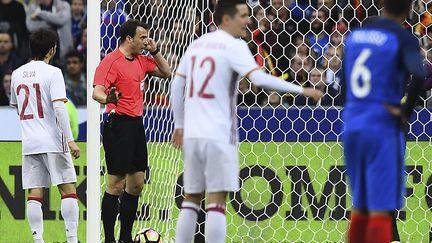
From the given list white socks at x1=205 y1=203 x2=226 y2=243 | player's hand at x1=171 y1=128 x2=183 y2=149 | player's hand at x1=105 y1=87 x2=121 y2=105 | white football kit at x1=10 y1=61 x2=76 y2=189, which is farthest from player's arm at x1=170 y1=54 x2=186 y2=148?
white football kit at x1=10 y1=61 x2=76 y2=189

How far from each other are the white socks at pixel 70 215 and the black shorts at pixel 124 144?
0.38 meters

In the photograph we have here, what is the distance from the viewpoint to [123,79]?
8.98 m

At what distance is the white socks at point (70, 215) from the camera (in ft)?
29.4

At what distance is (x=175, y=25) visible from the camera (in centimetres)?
991

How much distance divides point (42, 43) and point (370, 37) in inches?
143

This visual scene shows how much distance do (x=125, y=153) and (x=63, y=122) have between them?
1.99ft

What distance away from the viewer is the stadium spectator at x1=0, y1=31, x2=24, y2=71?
13531 mm

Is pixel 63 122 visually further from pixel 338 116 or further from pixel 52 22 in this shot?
pixel 52 22

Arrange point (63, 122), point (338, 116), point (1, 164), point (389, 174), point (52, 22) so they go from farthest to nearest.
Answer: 1. point (52, 22)
2. point (1, 164)
3. point (338, 116)
4. point (63, 122)
5. point (389, 174)

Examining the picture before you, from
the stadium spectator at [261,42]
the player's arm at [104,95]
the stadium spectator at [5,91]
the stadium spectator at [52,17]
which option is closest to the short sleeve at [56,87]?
the player's arm at [104,95]

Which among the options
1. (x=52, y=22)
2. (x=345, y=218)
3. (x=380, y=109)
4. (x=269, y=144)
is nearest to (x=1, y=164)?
(x=269, y=144)

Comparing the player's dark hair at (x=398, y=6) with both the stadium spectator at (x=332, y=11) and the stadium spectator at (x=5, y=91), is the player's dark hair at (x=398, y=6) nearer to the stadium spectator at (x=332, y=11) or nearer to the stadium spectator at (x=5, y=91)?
the stadium spectator at (x=332, y=11)

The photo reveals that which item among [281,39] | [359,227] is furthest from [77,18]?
[359,227]

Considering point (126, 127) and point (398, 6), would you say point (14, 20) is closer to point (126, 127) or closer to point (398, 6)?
point (126, 127)
